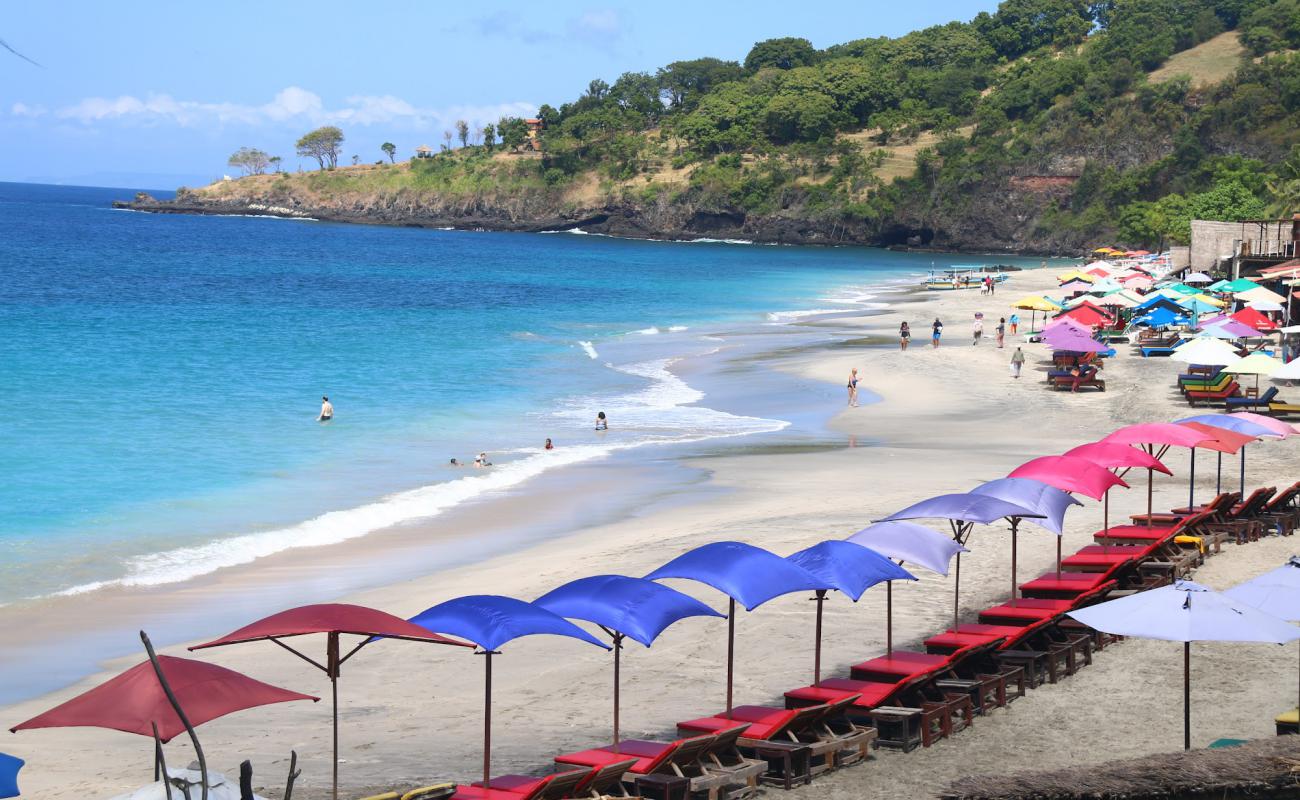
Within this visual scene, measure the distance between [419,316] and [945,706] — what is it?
2076 inches

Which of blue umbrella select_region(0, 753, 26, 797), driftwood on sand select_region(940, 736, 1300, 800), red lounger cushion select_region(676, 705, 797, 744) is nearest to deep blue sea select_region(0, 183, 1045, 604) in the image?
red lounger cushion select_region(676, 705, 797, 744)

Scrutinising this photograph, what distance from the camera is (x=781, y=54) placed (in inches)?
7067

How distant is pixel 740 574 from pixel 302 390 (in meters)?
28.9

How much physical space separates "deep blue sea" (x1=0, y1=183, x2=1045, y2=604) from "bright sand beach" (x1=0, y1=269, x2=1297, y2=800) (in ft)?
8.47

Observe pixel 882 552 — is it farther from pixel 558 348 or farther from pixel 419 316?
pixel 419 316

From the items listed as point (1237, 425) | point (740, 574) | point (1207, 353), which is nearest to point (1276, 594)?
point (740, 574)

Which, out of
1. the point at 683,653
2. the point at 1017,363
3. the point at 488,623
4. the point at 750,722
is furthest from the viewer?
the point at 1017,363

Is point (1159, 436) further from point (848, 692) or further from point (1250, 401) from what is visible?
point (1250, 401)

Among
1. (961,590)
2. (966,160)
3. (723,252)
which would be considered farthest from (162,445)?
(966,160)

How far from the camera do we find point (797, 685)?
13.4 meters

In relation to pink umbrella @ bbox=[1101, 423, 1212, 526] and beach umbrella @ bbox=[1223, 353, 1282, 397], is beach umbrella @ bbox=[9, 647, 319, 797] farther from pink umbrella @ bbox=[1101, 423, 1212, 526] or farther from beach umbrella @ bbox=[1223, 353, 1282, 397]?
beach umbrella @ bbox=[1223, 353, 1282, 397]

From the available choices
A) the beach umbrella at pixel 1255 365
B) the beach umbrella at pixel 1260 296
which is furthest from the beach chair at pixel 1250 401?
the beach umbrella at pixel 1260 296

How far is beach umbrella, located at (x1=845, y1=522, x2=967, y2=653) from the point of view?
510 inches

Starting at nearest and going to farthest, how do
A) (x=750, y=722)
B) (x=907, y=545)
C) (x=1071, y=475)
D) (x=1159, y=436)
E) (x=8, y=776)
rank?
(x=8, y=776) → (x=750, y=722) → (x=907, y=545) → (x=1071, y=475) → (x=1159, y=436)
